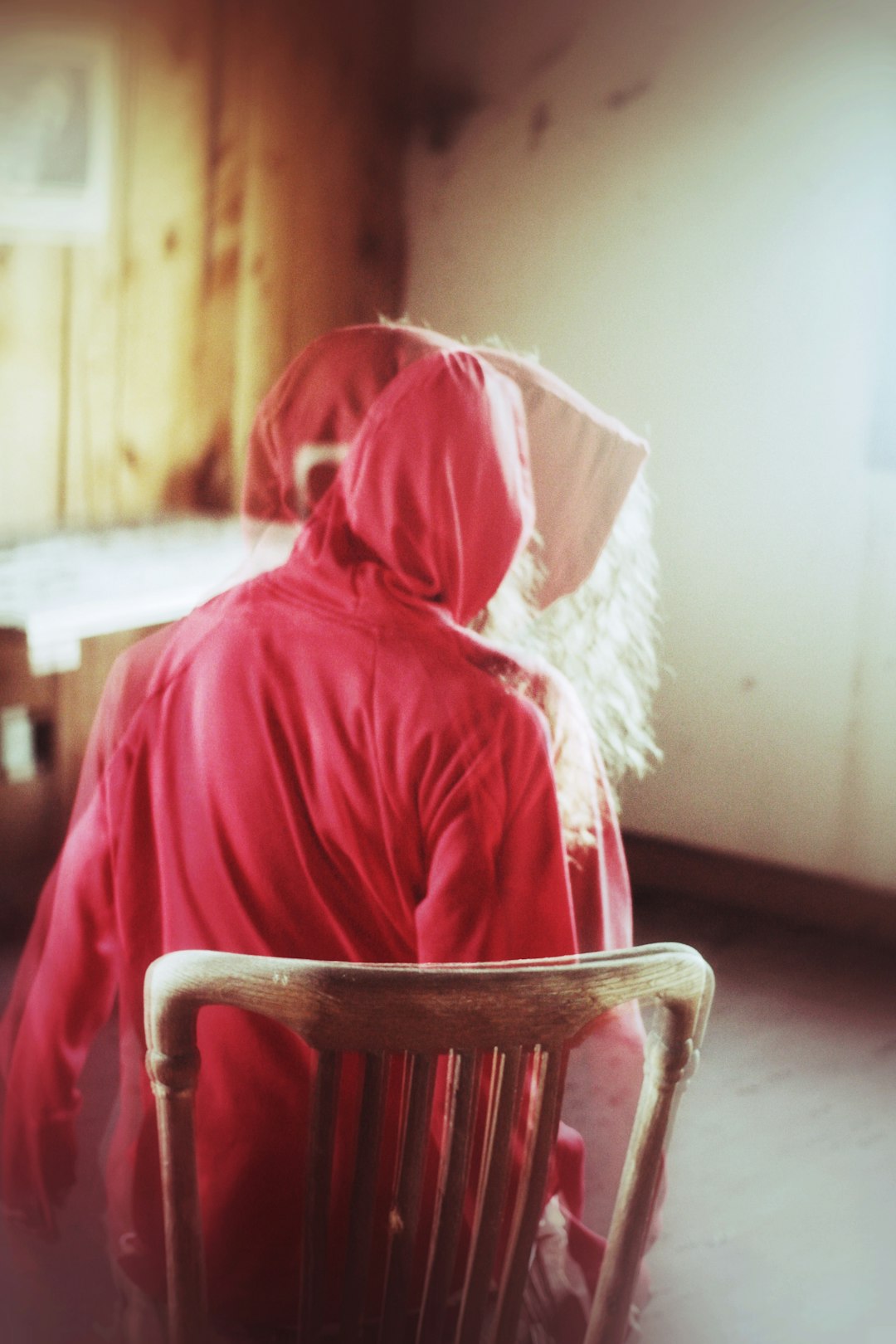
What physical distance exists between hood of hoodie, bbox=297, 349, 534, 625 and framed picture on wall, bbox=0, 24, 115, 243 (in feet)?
0.68

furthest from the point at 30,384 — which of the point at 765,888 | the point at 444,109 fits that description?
the point at 765,888

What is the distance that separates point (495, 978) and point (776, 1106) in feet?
1.53

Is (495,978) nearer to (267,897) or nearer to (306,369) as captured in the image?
(267,897)

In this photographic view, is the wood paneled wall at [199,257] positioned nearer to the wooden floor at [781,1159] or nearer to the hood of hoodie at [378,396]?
the hood of hoodie at [378,396]

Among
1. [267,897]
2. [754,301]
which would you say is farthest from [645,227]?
[267,897]

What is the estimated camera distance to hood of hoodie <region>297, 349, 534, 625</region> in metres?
0.74

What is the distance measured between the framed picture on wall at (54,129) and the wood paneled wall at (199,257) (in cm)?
1

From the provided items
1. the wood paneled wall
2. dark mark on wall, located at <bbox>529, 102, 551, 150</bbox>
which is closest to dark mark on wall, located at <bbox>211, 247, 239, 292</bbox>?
the wood paneled wall

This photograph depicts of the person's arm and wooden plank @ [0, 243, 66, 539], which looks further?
the person's arm

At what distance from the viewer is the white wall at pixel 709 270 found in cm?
80

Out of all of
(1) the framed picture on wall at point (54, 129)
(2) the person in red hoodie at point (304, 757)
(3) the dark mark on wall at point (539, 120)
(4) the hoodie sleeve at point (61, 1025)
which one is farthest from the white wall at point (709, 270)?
(4) the hoodie sleeve at point (61, 1025)

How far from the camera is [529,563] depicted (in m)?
0.82

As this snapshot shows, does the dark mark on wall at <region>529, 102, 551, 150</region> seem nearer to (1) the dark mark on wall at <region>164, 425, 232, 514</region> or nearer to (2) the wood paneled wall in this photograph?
(2) the wood paneled wall

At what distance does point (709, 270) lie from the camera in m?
0.82
